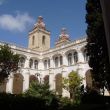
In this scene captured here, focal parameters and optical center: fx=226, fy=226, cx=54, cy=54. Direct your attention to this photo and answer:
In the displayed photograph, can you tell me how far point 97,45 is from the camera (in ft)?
62.0

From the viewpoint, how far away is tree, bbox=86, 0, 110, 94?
18.0 metres

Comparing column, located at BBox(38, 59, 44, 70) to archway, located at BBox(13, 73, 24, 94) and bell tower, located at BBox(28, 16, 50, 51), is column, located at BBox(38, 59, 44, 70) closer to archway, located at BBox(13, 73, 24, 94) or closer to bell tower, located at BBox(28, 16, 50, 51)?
archway, located at BBox(13, 73, 24, 94)

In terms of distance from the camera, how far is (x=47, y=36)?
66188mm

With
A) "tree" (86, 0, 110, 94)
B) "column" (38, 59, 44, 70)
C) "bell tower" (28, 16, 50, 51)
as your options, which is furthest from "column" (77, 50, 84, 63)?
"tree" (86, 0, 110, 94)

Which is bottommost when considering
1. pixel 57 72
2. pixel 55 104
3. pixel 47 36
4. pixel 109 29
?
pixel 55 104

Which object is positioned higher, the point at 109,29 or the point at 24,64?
the point at 24,64

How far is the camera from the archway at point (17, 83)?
4972 cm

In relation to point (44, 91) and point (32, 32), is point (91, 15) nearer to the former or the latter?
point (44, 91)

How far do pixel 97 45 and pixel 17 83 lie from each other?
1363 inches

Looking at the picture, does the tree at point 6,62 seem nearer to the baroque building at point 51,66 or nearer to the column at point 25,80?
the baroque building at point 51,66

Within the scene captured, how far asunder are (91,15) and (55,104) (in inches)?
327

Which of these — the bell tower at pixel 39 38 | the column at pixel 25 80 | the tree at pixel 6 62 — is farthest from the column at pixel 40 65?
the tree at pixel 6 62

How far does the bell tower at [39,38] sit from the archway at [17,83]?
14136 millimetres

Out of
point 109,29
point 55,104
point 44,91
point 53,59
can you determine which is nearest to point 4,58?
point 44,91
